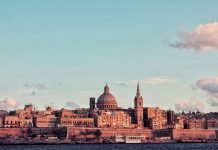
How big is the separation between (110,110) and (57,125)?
13161 mm

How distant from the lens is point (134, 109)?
388 feet

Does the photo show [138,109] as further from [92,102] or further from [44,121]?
[44,121]

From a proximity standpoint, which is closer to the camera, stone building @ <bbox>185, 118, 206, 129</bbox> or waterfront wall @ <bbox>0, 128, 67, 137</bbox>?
waterfront wall @ <bbox>0, 128, 67, 137</bbox>

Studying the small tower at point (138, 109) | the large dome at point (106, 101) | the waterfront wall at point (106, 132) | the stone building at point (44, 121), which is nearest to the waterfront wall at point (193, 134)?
the waterfront wall at point (106, 132)

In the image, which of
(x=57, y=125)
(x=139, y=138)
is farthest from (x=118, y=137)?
(x=57, y=125)

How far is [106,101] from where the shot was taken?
120688 millimetres

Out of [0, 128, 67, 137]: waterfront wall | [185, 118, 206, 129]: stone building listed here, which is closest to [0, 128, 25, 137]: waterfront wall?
[0, 128, 67, 137]: waterfront wall

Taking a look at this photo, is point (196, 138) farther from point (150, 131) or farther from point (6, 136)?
point (6, 136)

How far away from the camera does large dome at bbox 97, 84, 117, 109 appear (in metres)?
120

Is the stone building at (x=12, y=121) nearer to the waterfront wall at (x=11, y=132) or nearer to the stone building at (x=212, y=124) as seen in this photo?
the waterfront wall at (x=11, y=132)

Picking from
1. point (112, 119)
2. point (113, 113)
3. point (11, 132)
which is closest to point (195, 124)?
point (113, 113)

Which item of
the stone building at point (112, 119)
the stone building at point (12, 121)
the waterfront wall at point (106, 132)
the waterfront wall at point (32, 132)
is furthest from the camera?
the stone building at point (112, 119)

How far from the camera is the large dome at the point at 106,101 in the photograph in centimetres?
12050

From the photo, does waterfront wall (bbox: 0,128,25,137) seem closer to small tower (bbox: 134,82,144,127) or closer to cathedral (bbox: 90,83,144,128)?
cathedral (bbox: 90,83,144,128)
